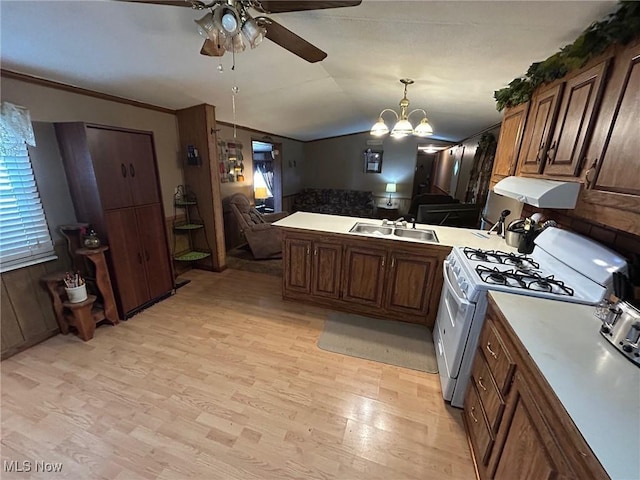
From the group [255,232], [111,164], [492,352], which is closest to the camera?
[492,352]

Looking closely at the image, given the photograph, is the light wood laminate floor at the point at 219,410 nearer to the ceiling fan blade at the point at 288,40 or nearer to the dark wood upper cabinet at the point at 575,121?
→ the dark wood upper cabinet at the point at 575,121

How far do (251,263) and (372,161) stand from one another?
4758 mm

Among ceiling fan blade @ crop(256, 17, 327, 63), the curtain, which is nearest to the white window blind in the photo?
ceiling fan blade @ crop(256, 17, 327, 63)

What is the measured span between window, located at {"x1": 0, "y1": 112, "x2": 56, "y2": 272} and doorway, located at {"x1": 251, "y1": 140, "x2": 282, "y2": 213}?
12.7 ft

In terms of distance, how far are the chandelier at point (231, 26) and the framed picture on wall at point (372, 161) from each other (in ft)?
20.4

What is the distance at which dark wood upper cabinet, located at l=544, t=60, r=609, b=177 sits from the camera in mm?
1274

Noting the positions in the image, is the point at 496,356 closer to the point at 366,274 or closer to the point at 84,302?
the point at 366,274

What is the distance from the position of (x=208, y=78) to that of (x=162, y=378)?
8.74 ft

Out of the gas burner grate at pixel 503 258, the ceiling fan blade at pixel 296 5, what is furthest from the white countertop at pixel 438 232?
the ceiling fan blade at pixel 296 5

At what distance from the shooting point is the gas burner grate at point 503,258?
6.00 feet

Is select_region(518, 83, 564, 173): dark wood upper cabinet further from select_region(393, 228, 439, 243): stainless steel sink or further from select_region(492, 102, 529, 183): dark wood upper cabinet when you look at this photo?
select_region(393, 228, 439, 243): stainless steel sink

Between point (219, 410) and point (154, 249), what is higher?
point (154, 249)

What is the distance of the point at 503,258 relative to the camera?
1956mm

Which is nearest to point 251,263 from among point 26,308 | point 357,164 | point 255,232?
point 255,232
